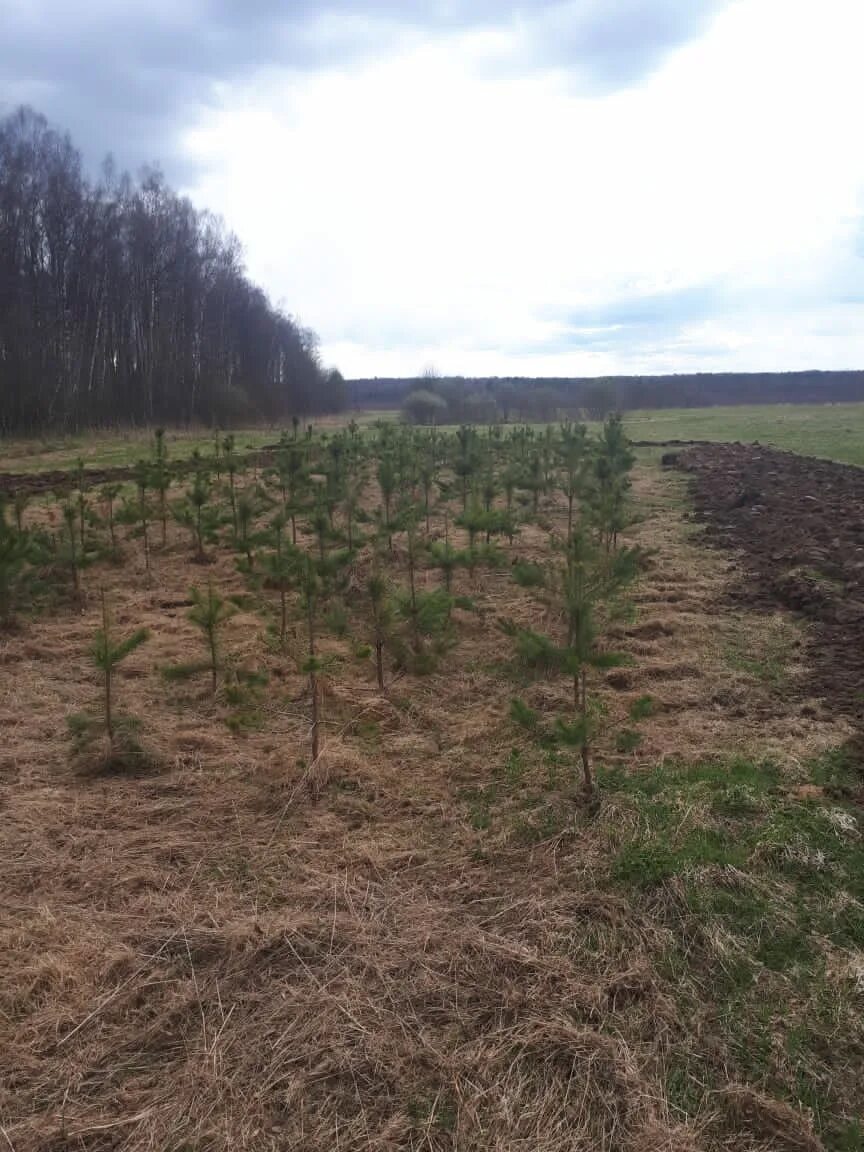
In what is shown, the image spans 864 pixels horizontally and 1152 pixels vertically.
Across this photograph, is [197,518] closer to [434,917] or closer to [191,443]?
[434,917]

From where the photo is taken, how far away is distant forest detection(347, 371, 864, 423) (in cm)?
5531

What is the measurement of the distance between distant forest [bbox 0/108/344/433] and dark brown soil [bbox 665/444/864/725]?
24537 mm

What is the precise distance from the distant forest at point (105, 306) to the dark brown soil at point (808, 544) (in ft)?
80.5

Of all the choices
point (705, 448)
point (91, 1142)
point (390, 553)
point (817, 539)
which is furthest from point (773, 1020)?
point (705, 448)

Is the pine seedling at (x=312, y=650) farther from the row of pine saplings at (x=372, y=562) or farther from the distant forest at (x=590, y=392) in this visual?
the distant forest at (x=590, y=392)

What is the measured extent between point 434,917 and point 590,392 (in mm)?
52446

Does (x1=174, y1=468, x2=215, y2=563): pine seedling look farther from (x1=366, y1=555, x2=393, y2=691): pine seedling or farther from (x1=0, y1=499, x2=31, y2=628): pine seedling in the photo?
(x1=366, y1=555, x2=393, y2=691): pine seedling

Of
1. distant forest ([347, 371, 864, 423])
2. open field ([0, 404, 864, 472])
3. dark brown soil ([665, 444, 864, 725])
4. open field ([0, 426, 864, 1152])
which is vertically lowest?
open field ([0, 426, 864, 1152])

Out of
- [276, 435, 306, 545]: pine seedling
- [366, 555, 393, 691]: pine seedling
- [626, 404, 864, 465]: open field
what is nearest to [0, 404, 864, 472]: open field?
[626, 404, 864, 465]: open field

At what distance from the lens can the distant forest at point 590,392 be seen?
181 feet

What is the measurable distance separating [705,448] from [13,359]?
82.3 feet

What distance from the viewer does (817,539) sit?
10.6m

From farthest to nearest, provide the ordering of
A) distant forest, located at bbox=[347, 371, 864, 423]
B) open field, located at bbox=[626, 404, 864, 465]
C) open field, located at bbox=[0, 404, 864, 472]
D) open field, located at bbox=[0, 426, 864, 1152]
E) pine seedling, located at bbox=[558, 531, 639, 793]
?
distant forest, located at bbox=[347, 371, 864, 423] < open field, located at bbox=[626, 404, 864, 465] < open field, located at bbox=[0, 404, 864, 472] < pine seedling, located at bbox=[558, 531, 639, 793] < open field, located at bbox=[0, 426, 864, 1152]

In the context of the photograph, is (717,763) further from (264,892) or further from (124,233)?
(124,233)
